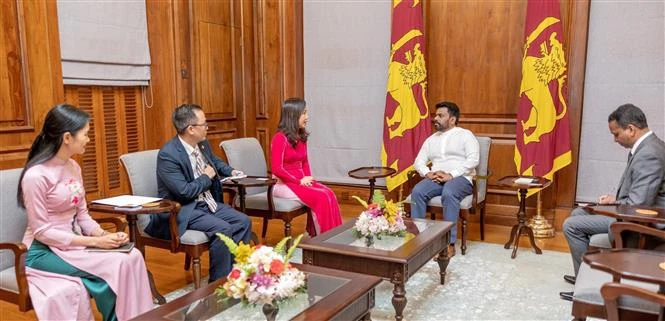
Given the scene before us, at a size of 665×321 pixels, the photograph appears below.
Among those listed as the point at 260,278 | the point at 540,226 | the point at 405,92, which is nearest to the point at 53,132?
the point at 260,278

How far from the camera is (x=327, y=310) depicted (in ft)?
6.48

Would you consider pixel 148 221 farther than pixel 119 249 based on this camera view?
Yes

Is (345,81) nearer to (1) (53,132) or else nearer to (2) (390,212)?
(2) (390,212)

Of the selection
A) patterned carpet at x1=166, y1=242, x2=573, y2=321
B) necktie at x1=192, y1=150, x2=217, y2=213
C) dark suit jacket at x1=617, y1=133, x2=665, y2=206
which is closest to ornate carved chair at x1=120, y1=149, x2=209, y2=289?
necktie at x1=192, y1=150, x2=217, y2=213

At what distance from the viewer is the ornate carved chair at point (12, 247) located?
218 cm

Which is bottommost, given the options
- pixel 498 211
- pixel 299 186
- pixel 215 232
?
pixel 498 211

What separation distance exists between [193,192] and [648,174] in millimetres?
2609

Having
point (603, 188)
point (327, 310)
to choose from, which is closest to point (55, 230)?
point (327, 310)

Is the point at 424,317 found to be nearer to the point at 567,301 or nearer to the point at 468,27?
the point at 567,301

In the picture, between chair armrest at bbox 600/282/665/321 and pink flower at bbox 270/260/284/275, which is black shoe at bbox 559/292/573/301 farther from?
pink flower at bbox 270/260/284/275

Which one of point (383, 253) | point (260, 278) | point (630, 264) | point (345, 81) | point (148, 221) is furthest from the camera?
point (345, 81)

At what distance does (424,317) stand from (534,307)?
27.3 inches

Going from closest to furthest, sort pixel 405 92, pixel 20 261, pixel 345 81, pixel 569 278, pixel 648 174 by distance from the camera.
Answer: pixel 20 261
pixel 648 174
pixel 569 278
pixel 405 92
pixel 345 81

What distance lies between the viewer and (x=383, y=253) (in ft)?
8.87
